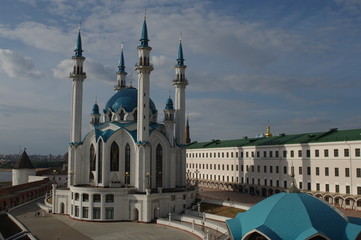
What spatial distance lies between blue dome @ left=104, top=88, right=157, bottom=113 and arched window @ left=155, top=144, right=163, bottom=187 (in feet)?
24.3

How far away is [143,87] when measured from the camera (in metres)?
46.3

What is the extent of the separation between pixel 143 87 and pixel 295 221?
2818 cm

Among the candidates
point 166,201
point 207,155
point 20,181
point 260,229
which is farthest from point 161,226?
point 20,181

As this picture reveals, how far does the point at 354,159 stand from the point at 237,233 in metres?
23.8

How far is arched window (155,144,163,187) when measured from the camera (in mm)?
48312

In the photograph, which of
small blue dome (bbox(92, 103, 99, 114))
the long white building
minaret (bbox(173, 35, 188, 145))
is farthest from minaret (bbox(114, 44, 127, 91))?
the long white building

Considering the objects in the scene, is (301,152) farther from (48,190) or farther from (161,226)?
(48,190)

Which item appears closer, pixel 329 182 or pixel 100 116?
pixel 329 182

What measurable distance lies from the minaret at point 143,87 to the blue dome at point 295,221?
21550 millimetres

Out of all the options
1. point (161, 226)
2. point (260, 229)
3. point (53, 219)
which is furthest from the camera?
point (53, 219)

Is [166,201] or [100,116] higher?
[100,116]

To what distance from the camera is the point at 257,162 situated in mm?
59000

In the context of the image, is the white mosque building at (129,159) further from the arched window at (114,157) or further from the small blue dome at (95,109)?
the small blue dome at (95,109)

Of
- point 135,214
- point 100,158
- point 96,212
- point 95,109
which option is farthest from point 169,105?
point 96,212
